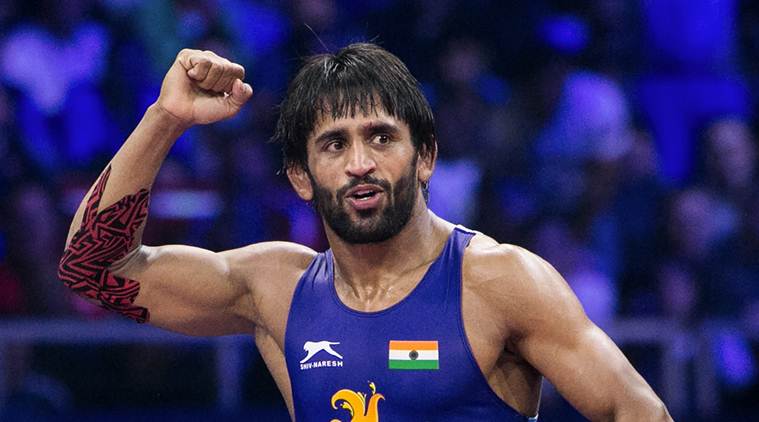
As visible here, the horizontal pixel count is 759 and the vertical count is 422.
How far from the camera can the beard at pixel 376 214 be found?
337 centimetres

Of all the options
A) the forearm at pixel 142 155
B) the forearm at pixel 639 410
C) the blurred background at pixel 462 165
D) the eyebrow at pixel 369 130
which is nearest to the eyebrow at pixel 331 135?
the eyebrow at pixel 369 130

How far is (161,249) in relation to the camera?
3781 millimetres

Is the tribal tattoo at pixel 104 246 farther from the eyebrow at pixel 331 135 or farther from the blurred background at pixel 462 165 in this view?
the blurred background at pixel 462 165

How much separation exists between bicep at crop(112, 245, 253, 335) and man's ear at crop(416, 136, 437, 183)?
2.03 ft

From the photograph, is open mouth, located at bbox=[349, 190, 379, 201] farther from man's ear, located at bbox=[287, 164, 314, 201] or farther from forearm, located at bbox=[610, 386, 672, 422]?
forearm, located at bbox=[610, 386, 672, 422]

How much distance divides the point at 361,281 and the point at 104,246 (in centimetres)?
71

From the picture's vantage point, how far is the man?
331 cm

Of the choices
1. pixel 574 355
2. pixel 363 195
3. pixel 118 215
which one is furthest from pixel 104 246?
pixel 574 355

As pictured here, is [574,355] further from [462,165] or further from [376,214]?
[462,165]

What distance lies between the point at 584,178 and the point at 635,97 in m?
0.86

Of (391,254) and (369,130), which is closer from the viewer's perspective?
(369,130)

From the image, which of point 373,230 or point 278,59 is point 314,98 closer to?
point 373,230

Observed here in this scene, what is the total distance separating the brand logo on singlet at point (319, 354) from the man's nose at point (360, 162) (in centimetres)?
45

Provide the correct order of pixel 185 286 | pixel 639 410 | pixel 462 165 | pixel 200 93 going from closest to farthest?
pixel 639 410 → pixel 200 93 → pixel 185 286 → pixel 462 165
